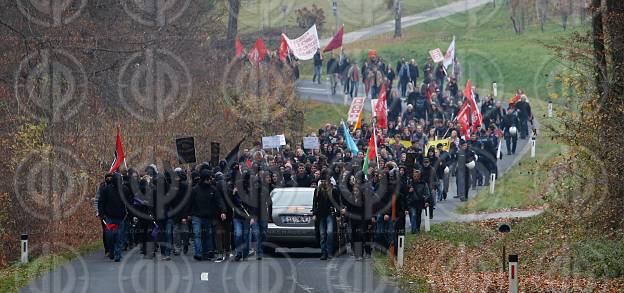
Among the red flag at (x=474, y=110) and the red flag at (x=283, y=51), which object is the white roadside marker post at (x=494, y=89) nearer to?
the red flag at (x=283, y=51)

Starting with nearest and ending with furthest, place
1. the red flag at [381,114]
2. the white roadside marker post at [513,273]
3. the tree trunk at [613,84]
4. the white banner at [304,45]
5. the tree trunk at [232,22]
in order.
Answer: the white roadside marker post at [513,273] → the tree trunk at [613,84] → the red flag at [381,114] → the white banner at [304,45] → the tree trunk at [232,22]

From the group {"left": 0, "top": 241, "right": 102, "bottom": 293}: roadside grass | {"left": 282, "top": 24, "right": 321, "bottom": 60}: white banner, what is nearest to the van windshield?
{"left": 0, "top": 241, "right": 102, "bottom": 293}: roadside grass

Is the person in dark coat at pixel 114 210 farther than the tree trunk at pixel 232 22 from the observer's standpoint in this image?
No

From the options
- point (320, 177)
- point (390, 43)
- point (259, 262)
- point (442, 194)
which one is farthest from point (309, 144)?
point (390, 43)

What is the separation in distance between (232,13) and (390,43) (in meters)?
21.2

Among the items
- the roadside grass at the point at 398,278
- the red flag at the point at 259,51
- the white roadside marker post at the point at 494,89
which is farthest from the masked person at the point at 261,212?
the white roadside marker post at the point at 494,89

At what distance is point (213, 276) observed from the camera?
Answer: 872 inches

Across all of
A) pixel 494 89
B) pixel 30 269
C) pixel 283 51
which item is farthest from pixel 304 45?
pixel 30 269

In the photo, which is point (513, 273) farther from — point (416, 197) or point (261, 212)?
point (416, 197)

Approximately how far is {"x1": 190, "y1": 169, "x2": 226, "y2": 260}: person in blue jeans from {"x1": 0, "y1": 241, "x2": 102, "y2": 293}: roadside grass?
260cm

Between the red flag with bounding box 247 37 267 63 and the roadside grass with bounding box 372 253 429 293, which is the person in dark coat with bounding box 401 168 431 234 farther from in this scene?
the red flag with bounding box 247 37 267 63

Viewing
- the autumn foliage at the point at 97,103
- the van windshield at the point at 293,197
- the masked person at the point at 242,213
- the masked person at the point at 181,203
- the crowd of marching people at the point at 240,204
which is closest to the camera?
the masked person at the point at 242,213

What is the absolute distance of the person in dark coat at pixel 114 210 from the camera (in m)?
25.4

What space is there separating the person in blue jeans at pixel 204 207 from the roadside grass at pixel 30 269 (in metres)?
2.60
